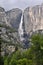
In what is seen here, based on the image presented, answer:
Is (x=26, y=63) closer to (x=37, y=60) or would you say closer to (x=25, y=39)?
(x=37, y=60)

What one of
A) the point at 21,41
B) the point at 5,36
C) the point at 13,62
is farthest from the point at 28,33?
the point at 13,62

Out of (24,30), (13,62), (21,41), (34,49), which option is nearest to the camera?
(34,49)

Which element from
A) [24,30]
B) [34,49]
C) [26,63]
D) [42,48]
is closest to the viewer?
[42,48]

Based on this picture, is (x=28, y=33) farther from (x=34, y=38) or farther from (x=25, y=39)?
(x=34, y=38)

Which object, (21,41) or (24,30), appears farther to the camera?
(24,30)

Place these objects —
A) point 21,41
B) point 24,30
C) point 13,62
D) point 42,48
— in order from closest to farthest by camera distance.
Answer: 1. point 42,48
2. point 13,62
3. point 21,41
4. point 24,30

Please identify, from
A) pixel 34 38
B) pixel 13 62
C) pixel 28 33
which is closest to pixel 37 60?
pixel 34 38

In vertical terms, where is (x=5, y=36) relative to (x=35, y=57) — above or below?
below

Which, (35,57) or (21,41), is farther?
(21,41)

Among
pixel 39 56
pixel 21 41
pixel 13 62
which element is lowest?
pixel 21 41
